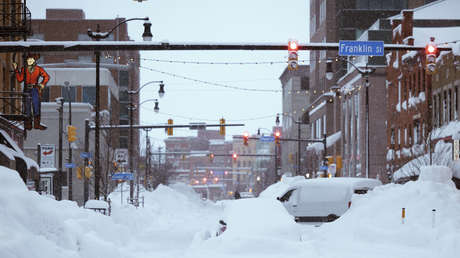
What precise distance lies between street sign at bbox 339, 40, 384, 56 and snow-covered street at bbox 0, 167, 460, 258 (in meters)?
3.96

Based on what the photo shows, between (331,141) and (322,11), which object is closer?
(331,141)

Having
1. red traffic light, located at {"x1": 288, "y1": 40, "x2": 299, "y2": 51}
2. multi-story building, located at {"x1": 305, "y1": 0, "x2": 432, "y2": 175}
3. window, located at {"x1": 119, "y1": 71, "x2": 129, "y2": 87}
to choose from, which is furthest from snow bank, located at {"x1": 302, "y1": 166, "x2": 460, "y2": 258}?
window, located at {"x1": 119, "y1": 71, "x2": 129, "y2": 87}

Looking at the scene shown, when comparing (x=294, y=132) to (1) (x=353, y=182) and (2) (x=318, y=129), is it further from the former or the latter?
(1) (x=353, y=182)

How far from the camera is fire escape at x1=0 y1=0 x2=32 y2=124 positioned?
26750 millimetres

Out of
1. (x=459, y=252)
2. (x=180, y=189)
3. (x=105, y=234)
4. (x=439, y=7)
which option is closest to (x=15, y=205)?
(x=105, y=234)

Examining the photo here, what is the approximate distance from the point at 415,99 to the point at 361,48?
111 ft

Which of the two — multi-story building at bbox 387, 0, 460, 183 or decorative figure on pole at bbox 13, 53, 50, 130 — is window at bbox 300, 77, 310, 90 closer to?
multi-story building at bbox 387, 0, 460, 183

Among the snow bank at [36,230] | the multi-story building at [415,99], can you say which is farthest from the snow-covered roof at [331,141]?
the snow bank at [36,230]

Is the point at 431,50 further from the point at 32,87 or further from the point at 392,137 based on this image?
the point at 392,137

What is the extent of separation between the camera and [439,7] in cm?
7544

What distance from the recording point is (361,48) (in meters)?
22.5

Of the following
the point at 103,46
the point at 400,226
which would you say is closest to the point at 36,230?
the point at 103,46

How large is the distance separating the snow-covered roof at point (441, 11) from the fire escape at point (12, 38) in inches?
1908

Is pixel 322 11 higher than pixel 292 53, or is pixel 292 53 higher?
pixel 322 11
